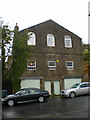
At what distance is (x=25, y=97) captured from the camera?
1506cm

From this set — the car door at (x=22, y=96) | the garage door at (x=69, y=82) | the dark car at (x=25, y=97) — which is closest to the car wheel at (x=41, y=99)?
the dark car at (x=25, y=97)

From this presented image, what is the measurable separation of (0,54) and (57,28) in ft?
38.0

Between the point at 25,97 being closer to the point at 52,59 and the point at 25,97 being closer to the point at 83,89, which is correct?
the point at 83,89

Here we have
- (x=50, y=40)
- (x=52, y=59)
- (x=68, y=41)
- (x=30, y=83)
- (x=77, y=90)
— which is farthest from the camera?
(x=68, y=41)

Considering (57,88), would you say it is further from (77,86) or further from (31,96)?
(31,96)

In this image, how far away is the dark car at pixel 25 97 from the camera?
1450cm

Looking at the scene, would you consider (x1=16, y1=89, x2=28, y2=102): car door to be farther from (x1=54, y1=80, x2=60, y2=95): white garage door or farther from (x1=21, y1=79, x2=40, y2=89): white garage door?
(x1=54, y1=80, x2=60, y2=95): white garage door

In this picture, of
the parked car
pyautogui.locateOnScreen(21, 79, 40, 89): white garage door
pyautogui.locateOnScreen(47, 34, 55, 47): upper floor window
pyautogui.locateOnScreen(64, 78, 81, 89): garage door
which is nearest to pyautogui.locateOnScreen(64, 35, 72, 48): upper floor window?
pyautogui.locateOnScreen(47, 34, 55, 47): upper floor window

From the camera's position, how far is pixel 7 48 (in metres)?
18.1

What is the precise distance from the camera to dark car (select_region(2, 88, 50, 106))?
1450cm

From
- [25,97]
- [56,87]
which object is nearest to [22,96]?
[25,97]

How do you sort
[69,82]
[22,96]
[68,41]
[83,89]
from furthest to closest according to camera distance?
[68,41] → [69,82] → [83,89] → [22,96]

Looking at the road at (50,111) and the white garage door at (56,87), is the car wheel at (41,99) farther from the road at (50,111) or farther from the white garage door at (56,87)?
the white garage door at (56,87)

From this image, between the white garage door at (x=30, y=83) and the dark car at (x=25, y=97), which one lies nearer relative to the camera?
the dark car at (x=25, y=97)
